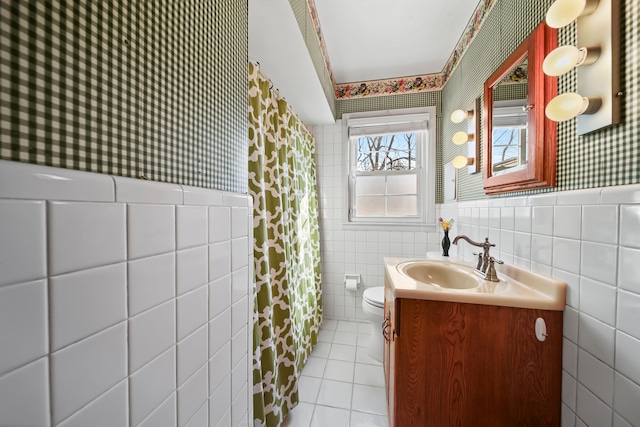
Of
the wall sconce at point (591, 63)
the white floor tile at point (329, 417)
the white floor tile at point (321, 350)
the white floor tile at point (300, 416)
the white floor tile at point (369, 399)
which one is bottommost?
the white floor tile at point (300, 416)

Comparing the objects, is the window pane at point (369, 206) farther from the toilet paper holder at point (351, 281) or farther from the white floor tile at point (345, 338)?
the white floor tile at point (345, 338)

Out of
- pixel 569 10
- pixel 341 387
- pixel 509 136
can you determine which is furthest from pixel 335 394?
pixel 569 10

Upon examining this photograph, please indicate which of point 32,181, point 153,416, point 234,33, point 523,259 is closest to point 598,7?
point 523,259

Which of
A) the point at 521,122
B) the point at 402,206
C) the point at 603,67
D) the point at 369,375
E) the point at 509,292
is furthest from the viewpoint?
the point at 402,206

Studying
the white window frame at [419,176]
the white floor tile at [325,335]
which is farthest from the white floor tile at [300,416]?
the white window frame at [419,176]

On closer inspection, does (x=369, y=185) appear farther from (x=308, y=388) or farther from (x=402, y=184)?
(x=308, y=388)

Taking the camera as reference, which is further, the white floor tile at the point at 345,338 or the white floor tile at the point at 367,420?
the white floor tile at the point at 345,338

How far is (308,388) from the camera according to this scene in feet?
5.32

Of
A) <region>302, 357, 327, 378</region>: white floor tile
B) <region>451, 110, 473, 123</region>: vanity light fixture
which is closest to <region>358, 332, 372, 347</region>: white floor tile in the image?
<region>302, 357, 327, 378</region>: white floor tile

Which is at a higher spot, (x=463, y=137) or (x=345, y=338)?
(x=463, y=137)

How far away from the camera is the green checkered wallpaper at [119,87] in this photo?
0.32 m

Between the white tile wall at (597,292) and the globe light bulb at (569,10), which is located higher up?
the globe light bulb at (569,10)

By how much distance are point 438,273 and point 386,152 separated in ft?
4.70

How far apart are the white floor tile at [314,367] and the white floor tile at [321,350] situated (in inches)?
2.0
